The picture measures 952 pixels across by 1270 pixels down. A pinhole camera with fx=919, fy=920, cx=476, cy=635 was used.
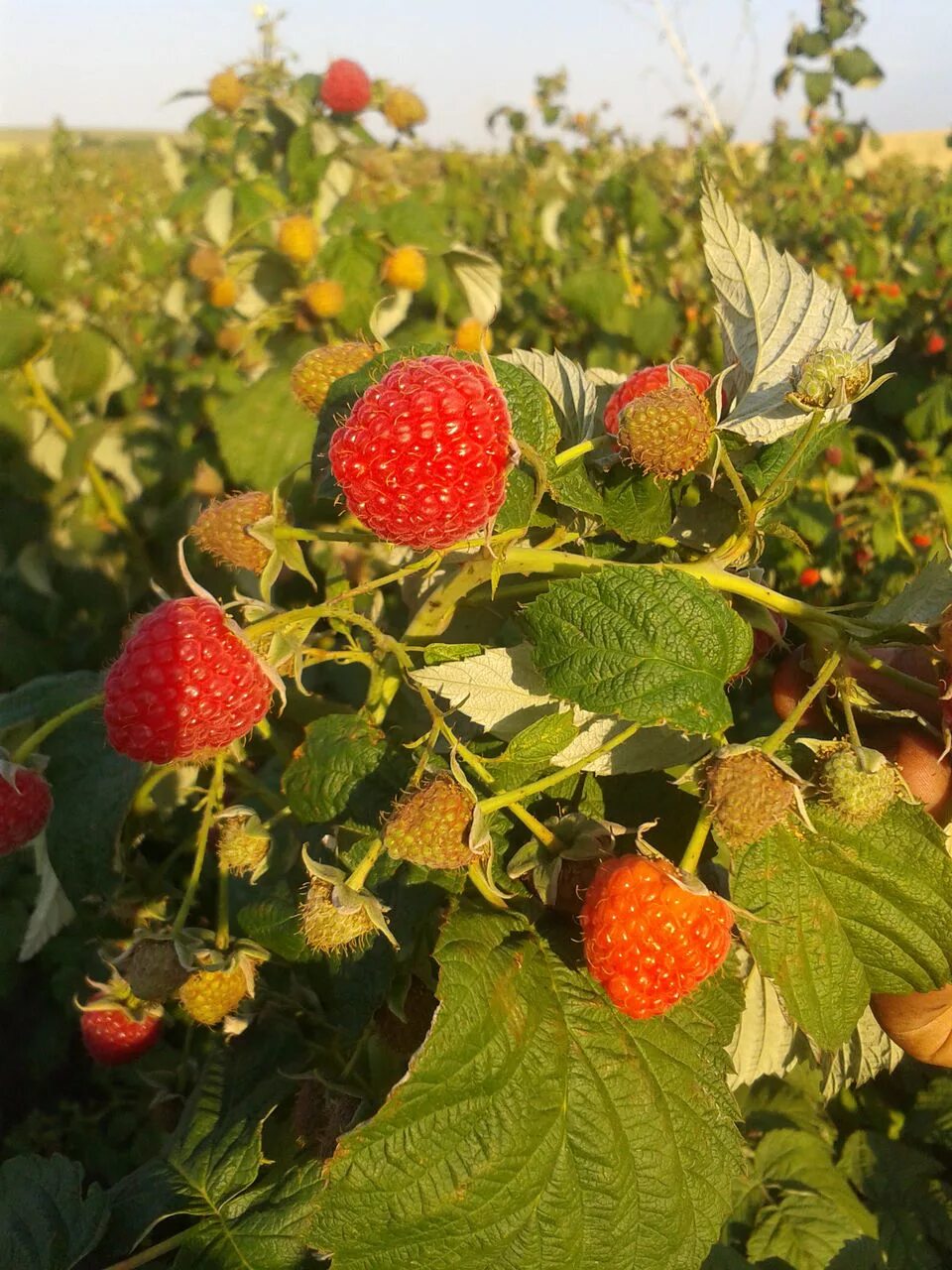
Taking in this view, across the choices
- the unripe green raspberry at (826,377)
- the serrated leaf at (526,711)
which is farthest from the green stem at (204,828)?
the unripe green raspberry at (826,377)

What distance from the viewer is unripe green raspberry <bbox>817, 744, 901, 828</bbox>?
1.02 meters

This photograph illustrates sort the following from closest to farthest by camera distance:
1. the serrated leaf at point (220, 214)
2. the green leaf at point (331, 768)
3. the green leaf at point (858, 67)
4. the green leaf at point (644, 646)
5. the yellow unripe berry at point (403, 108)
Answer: the green leaf at point (644, 646)
the green leaf at point (331, 768)
the serrated leaf at point (220, 214)
the yellow unripe berry at point (403, 108)
the green leaf at point (858, 67)

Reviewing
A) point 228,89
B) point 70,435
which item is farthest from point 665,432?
point 228,89

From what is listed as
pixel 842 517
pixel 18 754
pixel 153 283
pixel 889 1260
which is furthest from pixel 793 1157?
pixel 153 283

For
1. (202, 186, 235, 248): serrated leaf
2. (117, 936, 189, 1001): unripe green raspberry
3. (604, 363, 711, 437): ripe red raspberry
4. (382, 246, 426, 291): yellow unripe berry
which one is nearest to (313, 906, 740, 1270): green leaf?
(117, 936, 189, 1001): unripe green raspberry

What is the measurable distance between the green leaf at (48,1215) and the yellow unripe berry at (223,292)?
2.38 metres

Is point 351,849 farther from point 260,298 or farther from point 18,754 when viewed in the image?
point 260,298

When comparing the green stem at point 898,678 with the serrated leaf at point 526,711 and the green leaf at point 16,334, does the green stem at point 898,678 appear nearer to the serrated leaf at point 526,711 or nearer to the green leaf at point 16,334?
the serrated leaf at point 526,711

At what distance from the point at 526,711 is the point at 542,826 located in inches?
6.3

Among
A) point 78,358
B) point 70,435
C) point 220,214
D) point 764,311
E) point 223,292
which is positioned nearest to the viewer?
point 764,311

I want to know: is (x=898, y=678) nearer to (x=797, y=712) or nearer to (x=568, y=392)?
(x=797, y=712)

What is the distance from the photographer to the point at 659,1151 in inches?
43.8

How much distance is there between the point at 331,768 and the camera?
1.24 m

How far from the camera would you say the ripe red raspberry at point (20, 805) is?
135 centimetres
